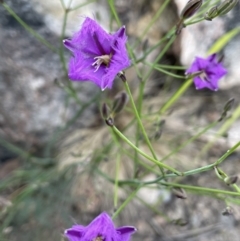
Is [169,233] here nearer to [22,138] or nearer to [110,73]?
[22,138]

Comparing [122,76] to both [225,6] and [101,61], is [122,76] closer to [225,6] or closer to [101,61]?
[101,61]

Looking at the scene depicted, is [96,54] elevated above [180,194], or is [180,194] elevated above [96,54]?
[96,54]

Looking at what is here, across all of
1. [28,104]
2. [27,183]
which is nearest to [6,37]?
[28,104]

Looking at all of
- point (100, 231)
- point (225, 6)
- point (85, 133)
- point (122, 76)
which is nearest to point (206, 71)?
point (225, 6)

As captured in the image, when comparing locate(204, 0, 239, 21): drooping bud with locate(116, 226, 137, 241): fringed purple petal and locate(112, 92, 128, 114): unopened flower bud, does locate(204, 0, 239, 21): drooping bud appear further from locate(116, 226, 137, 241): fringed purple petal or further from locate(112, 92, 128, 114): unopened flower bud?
locate(116, 226, 137, 241): fringed purple petal

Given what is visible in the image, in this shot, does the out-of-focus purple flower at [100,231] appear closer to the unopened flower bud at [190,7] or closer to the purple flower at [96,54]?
the purple flower at [96,54]

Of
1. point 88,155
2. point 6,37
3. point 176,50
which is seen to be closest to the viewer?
point 6,37

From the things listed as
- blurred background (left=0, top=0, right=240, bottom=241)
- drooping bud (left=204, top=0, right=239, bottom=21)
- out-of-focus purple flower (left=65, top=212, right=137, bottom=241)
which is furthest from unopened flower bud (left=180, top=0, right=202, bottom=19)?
blurred background (left=0, top=0, right=240, bottom=241)
